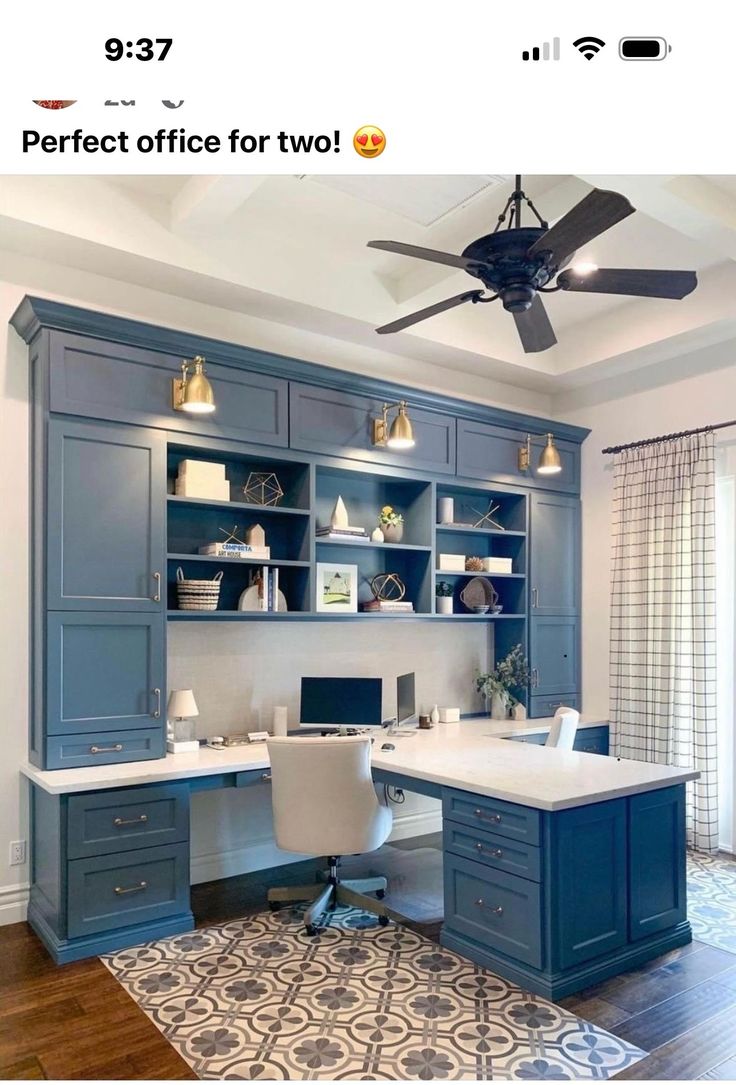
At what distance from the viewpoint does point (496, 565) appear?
5.06 metres

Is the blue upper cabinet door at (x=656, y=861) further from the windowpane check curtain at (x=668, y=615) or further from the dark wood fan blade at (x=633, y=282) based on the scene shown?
the dark wood fan blade at (x=633, y=282)

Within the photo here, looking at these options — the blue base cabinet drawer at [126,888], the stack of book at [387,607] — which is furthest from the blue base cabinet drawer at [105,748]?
the stack of book at [387,607]

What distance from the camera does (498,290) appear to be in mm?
2773

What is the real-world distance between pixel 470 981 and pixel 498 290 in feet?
8.29

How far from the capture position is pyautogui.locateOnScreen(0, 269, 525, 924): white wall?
136 inches

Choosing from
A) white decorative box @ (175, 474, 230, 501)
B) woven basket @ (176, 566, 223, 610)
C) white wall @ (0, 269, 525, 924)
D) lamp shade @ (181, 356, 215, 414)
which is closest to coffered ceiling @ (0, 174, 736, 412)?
white wall @ (0, 269, 525, 924)

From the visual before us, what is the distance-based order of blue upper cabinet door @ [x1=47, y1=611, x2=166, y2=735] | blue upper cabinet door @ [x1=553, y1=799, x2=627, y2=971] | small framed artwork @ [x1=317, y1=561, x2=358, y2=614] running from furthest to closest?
small framed artwork @ [x1=317, y1=561, x2=358, y2=614]
blue upper cabinet door @ [x1=47, y1=611, x2=166, y2=735]
blue upper cabinet door @ [x1=553, y1=799, x2=627, y2=971]

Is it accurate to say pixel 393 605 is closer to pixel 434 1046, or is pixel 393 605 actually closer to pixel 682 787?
pixel 682 787

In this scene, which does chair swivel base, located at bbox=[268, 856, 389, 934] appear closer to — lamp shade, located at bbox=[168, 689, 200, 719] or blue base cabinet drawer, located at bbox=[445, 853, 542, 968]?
blue base cabinet drawer, located at bbox=[445, 853, 542, 968]

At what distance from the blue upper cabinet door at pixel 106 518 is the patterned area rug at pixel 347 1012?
1474 millimetres

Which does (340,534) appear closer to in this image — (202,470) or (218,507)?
(218,507)
